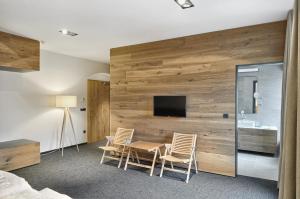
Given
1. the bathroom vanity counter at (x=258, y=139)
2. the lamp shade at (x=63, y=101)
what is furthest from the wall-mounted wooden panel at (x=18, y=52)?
the bathroom vanity counter at (x=258, y=139)

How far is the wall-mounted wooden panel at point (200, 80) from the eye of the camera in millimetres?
3625

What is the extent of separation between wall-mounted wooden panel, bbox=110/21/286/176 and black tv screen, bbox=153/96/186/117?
0.11 m

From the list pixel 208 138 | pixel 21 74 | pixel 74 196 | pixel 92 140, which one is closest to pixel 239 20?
pixel 208 138

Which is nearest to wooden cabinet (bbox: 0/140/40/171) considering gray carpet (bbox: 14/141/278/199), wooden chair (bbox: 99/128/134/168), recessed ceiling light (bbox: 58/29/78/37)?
gray carpet (bbox: 14/141/278/199)

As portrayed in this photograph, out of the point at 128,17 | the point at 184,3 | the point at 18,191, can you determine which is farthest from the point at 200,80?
the point at 18,191

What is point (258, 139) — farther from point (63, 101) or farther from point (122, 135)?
point (63, 101)

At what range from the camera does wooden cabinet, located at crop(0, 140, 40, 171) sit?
390cm

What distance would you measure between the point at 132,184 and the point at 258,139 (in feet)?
11.7

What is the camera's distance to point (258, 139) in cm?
522

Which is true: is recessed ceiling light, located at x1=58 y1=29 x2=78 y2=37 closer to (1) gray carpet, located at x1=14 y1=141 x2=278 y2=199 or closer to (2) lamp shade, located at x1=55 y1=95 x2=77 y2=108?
(2) lamp shade, located at x1=55 y1=95 x2=77 y2=108

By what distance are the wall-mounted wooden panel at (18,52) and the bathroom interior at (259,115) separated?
466 centimetres

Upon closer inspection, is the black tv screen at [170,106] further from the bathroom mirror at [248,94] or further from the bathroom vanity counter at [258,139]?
the bathroom mirror at [248,94]

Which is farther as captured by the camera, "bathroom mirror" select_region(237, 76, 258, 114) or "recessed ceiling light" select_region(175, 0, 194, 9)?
"bathroom mirror" select_region(237, 76, 258, 114)

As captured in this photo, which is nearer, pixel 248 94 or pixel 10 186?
pixel 10 186
